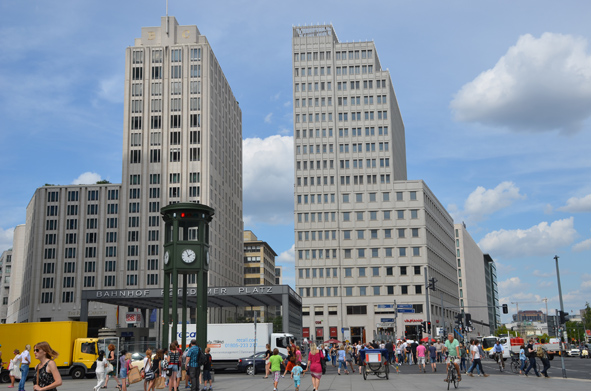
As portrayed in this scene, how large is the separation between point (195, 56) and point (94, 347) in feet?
288

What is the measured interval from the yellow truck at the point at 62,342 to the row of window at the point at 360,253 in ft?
203

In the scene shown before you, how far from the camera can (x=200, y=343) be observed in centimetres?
2773

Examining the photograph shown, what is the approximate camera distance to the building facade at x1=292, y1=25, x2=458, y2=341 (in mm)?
93562

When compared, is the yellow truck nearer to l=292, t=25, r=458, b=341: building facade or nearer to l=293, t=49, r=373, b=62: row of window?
l=292, t=25, r=458, b=341: building facade

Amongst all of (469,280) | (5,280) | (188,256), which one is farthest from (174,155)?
(469,280)

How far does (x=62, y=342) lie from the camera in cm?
3453

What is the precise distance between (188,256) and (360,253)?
68.9m

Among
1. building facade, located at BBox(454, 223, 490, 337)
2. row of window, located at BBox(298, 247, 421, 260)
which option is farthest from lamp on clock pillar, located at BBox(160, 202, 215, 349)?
building facade, located at BBox(454, 223, 490, 337)

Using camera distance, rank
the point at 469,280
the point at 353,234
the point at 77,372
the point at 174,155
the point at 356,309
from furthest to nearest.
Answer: the point at 469,280 < the point at 174,155 < the point at 353,234 < the point at 356,309 < the point at 77,372

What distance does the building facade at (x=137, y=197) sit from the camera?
360 feet

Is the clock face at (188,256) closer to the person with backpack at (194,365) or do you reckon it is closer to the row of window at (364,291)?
the person with backpack at (194,365)

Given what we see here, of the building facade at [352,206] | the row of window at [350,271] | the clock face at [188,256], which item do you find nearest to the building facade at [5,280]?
the row of window at [350,271]

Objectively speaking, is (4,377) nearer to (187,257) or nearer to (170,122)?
(187,257)

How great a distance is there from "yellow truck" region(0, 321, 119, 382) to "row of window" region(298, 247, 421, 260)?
61831 millimetres
